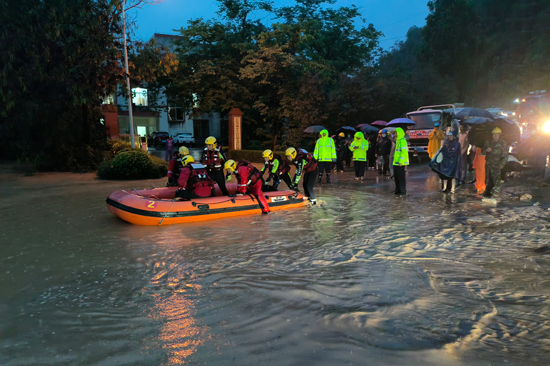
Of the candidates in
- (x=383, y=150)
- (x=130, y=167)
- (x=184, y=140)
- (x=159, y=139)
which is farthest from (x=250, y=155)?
(x=184, y=140)

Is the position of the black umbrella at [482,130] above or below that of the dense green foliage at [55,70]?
below

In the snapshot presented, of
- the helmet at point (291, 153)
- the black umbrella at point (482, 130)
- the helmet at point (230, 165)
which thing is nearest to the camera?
the helmet at point (230, 165)

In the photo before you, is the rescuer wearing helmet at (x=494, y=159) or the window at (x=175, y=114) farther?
the window at (x=175, y=114)

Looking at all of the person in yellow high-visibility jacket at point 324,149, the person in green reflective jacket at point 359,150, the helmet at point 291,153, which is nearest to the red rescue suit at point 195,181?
the helmet at point 291,153

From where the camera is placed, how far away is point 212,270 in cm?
573

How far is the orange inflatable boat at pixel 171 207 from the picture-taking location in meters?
8.23

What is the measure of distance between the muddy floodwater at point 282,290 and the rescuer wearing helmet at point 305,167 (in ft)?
5.15

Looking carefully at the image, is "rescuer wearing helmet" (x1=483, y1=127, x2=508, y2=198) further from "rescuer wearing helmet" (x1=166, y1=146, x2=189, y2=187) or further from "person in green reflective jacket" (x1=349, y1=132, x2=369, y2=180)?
"rescuer wearing helmet" (x1=166, y1=146, x2=189, y2=187)

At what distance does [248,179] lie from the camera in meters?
9.16

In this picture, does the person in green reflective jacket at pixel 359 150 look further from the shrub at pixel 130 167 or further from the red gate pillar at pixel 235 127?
the red gate pillar at pixel 235 127

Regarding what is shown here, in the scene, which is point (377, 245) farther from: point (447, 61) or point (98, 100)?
point (447, 61)

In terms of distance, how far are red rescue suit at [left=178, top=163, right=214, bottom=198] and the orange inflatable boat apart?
23 centimetres

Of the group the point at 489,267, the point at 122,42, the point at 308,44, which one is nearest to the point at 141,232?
the point at 489,267

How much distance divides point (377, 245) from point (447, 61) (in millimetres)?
42508
